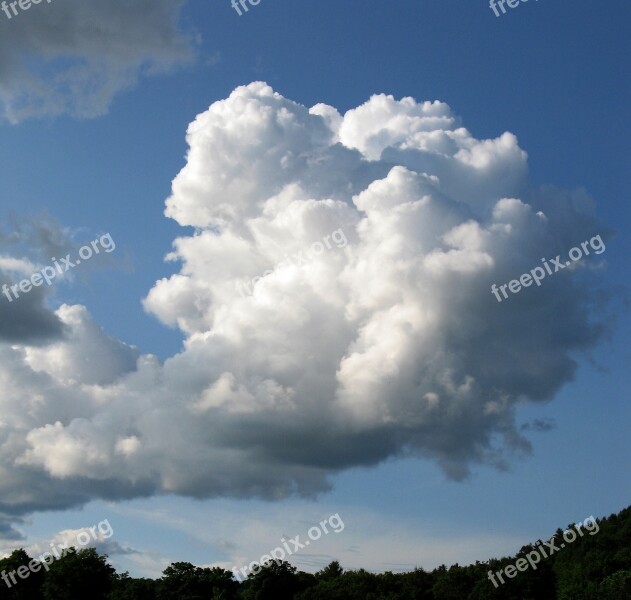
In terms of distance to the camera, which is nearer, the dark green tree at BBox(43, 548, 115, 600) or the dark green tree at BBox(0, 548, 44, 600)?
the dark green tree at BBox(43, 548, 115, 600)

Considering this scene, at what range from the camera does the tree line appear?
14712 centimetres

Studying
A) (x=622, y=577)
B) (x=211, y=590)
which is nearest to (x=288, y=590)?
(x=211, y=590)

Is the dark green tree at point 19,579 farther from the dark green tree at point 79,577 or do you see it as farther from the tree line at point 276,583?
the dark green tree at point 79,577

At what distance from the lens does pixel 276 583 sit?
15488 centimetres

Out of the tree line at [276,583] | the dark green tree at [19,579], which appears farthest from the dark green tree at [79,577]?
the dark green tree at [19,579]

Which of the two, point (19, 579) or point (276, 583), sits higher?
point (19, 579)

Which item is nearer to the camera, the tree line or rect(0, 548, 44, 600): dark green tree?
the tree line

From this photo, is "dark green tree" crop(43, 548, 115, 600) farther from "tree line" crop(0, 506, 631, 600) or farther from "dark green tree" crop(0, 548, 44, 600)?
"dark green tree" crop(0, 548, 44, 600)

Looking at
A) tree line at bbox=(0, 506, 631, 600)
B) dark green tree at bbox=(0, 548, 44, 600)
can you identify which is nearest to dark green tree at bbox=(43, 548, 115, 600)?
tree line at bbox=(0, 506, 631, 600)

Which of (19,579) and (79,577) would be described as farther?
(19,579)

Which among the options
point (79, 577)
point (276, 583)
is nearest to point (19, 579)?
point (79, 577)

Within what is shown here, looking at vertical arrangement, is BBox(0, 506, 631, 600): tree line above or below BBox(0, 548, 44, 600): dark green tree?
below

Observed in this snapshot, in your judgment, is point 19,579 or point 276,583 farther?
point 19,579

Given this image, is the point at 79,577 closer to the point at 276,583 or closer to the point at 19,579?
the point at 19,579
